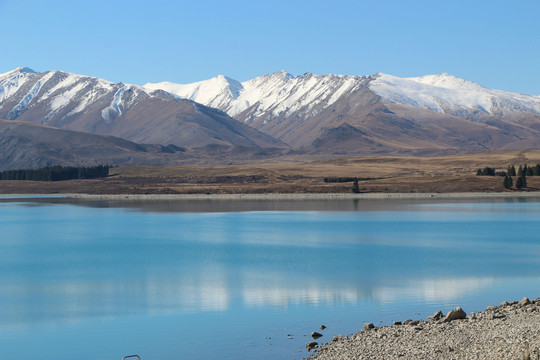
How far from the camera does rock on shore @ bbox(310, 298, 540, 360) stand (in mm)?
17422

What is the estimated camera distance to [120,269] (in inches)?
1476

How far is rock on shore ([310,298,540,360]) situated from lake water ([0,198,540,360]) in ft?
4.79

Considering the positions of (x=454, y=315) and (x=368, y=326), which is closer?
(x=368, y=326)

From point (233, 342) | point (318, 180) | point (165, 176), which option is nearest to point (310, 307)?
point (233, 342)

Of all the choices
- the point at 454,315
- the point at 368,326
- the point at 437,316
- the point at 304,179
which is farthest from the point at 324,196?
the point at 368,326

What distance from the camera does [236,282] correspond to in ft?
105

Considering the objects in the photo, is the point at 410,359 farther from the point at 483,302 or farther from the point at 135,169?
the point at 135,169

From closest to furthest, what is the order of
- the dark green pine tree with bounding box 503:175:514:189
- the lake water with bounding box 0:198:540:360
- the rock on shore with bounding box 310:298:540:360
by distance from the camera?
the rock on shore with bounding box 310:298:540:360 < the lake water with bounding box 0:198:540:360 < the dark green pine tree with bounding box 503:175:514:189

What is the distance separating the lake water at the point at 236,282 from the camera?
21594 mm

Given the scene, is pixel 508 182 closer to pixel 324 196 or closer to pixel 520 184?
pixel 520 184

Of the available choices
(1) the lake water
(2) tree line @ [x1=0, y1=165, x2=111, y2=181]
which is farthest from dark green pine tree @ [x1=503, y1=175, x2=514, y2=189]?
(2) tree line @ [x1=0, y1=165, x2=111, y2=181]

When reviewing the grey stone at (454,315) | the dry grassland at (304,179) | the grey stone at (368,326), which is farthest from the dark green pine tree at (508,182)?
the grey stone at (368,326)

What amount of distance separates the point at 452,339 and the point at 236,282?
1494 centimetres

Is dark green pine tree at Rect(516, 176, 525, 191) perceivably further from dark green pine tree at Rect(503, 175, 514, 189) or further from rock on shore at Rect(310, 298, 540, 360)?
rock on shore at Rect(310, 298, 540, 360)
